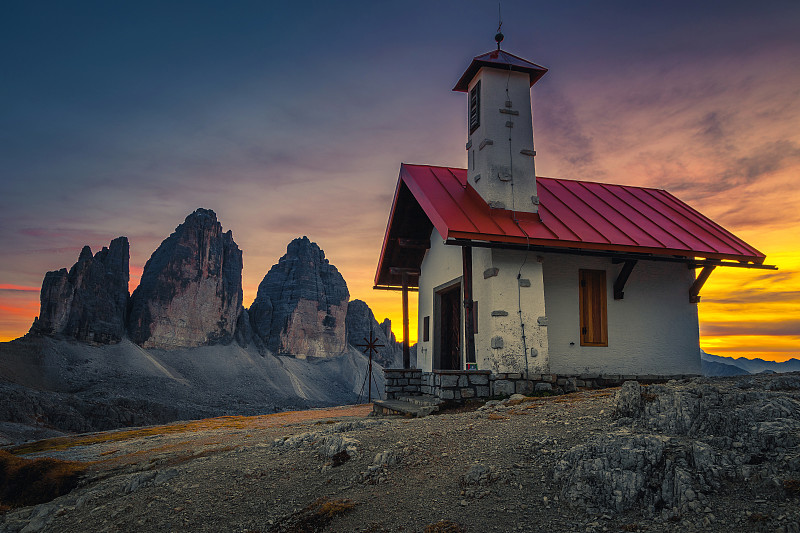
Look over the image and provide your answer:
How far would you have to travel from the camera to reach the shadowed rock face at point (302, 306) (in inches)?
4235

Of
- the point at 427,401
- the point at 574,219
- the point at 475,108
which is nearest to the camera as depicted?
the point at 427,401

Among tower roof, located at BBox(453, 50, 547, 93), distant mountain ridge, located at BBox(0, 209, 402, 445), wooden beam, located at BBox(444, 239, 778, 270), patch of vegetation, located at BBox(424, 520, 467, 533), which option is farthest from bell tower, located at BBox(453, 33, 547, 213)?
distant mountain ridge, located at BBox(0, 209, 402, 445)

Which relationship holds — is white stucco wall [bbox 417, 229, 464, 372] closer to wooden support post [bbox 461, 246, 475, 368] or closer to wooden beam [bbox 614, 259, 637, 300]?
wooden support post [bbox 461, 246, 475, 368]

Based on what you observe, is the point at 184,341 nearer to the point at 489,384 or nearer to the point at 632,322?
the point at 489,384

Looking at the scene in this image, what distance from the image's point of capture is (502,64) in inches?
535

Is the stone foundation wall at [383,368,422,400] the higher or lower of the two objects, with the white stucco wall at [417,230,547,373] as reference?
lower

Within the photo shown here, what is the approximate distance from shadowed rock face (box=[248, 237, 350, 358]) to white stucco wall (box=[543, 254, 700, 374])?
97910mm

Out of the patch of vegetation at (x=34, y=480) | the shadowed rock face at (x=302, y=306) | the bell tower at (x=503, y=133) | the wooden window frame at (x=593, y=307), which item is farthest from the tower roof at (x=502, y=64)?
the shadowed rock face at (x=302, y=306)

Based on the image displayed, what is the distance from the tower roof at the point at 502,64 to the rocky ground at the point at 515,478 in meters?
9.50

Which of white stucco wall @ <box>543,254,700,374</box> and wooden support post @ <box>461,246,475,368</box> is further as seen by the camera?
white stucco wall @ <box>543,254,700,374</box>

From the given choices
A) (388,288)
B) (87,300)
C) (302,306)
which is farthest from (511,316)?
(302,306)

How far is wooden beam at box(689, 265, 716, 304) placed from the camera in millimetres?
14055

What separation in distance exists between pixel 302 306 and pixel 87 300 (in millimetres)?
41161

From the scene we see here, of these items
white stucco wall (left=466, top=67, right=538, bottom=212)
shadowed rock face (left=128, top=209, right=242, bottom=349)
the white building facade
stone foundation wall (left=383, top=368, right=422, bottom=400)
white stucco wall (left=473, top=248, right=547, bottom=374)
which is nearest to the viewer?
white stucco wall (left=473, top=248, right=547, bottom=374)
